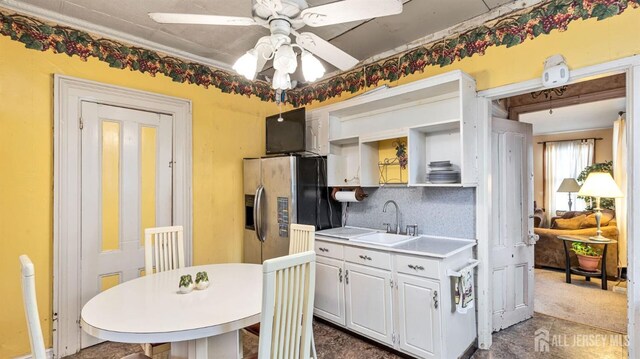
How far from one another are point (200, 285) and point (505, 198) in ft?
9.27

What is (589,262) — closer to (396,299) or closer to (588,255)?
(588,255)

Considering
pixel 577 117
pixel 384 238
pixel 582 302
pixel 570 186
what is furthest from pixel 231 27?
pixel 570 186

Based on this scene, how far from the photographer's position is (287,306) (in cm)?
144

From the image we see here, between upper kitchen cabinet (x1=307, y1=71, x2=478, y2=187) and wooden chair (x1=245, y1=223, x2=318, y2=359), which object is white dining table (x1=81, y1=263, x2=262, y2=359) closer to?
wooden chair (x1=245, y1=223, x2=318, y2=359)

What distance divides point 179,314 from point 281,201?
1766 millimetres

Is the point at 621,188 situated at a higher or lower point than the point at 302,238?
higher

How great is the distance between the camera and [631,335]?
74.7 inches

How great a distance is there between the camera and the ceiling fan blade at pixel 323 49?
174cm

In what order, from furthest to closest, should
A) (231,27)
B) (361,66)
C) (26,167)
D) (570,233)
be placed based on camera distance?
1. (570,233)
2. (361,66)
3. (231,27)
4. (26,167)

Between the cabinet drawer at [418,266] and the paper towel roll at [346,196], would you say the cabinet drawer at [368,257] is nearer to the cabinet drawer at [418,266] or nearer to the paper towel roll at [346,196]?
the cabinet drawer at [418,266]

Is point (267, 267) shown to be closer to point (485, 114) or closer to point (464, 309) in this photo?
point (464, 309)

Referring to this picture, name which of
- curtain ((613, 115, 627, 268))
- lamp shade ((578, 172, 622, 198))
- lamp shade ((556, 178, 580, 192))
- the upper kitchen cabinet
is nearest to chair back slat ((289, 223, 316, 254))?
the upper kitchen cabinet

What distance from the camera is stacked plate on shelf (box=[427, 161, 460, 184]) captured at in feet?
8.30

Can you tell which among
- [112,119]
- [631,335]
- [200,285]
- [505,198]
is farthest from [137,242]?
[631,335]
